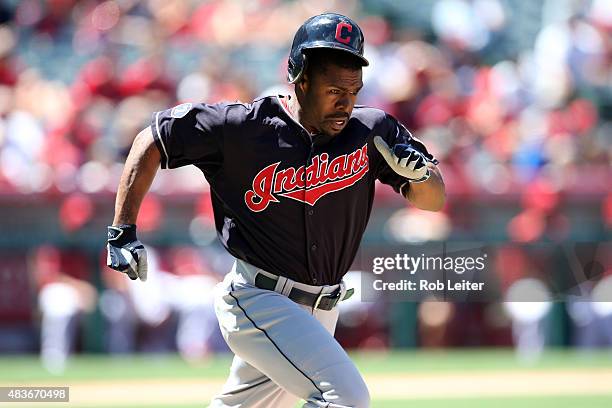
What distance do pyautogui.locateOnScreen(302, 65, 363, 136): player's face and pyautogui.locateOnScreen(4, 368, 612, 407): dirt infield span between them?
370 cm

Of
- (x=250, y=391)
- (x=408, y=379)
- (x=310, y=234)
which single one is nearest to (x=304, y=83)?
(x=310, y=234)

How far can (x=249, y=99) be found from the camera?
37.0 feet

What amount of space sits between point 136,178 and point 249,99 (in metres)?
7.04

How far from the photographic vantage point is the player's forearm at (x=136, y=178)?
4.30 meters

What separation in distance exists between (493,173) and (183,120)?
21.0 feet

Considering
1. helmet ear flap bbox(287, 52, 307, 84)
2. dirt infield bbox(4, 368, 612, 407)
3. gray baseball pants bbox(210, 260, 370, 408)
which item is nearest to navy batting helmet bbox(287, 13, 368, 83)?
helmet ear flap bbox(287, 52, 307, 84)

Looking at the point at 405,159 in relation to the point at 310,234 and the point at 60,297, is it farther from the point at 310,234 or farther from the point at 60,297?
the point at 60,297

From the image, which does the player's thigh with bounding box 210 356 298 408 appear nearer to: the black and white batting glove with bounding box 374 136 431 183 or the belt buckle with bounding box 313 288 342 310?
the belt buckle with bounding box 313 288 342 310

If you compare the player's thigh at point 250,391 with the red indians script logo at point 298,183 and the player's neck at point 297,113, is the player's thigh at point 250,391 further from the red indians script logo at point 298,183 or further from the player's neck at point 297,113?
the player's neck at point 297,113

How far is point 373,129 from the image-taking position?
448cm

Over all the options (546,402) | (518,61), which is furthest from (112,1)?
(546,402)

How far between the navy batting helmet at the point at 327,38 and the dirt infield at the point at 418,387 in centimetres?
382

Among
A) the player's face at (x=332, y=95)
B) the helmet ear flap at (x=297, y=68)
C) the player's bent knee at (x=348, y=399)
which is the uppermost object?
the helmet ear flap at (x=297, y=68)

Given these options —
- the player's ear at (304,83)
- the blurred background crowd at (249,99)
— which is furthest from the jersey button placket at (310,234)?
the blurred background crowd at (249,99)
